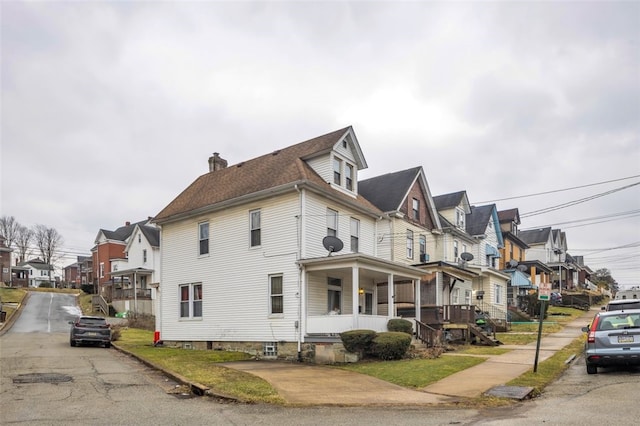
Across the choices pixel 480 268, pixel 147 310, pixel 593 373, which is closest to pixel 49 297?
pixel 147 310

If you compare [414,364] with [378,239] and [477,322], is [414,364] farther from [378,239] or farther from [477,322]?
[477,322]

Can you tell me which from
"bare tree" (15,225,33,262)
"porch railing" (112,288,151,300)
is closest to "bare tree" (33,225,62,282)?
"bare tree" (15,225,33,262)

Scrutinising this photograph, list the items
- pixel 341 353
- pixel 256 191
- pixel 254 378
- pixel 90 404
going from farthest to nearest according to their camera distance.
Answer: pixel 256 191, pixel 341 353, pixel 254 378, pixel 90 404

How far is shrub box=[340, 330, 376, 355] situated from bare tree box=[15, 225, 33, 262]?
103 meters

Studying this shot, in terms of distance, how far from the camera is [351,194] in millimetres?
24422

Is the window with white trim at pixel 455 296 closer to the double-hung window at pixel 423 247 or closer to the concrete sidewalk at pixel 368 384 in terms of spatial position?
the double-hung window at pixel 423 247

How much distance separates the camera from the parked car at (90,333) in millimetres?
24547

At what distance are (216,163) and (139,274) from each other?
25469 mm

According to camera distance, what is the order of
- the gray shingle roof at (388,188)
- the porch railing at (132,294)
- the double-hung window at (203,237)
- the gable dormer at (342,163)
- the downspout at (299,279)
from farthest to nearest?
1. the porch railing at (132,294)
2. the gray shingle roof at (388,188)
3. the double-hung window at (203,237)
4. the gable dormer at (342,163)
5. the downspout at (299,279)

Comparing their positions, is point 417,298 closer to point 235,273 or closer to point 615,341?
point 235,273

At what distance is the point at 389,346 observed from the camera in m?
18.0

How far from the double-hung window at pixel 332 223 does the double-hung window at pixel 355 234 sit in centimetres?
166

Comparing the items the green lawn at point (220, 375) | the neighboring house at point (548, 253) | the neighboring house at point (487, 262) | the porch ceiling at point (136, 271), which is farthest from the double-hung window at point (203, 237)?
the neighboring house at point (548, 253)

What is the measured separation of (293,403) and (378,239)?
17.2 metres
